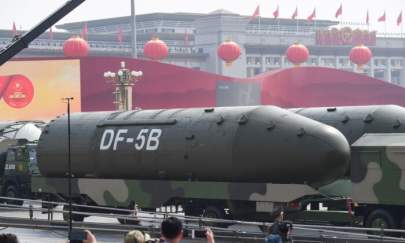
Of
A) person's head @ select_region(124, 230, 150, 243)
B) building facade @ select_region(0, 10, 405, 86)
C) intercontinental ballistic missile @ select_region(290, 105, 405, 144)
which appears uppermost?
building facade @ select_region(0, 10, 405, 86)

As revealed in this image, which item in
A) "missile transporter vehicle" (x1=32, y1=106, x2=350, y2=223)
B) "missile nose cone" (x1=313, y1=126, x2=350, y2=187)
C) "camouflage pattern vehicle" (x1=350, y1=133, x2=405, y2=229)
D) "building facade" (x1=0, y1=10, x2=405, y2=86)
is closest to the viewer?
"camouflage pattern vehicle" (x1=350, y1=133, x2=405, y2=229)

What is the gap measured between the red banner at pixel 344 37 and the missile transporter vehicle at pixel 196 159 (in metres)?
116

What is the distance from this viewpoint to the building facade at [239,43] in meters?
129

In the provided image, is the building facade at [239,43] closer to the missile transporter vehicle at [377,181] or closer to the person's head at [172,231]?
the missile transporter vehicle at [377,181]

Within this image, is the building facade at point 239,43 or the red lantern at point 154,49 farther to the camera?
the building facade at point 239,43

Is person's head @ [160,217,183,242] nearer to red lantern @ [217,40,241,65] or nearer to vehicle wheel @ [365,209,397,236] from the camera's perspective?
vehicle wheel @ [365,209,397,236]

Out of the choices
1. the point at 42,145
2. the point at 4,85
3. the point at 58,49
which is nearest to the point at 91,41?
the point at 58,49

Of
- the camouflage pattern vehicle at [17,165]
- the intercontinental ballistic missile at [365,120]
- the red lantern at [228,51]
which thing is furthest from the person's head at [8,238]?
the red lantern at [228,51]

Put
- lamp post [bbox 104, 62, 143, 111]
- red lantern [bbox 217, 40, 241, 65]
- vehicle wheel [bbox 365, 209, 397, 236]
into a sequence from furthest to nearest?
red lantern [bbox 217, 40, 241, 65], lamp post [bbox 104, 62, 143, 111], vehicle wheel [bbox 365, 209, 397, 236]

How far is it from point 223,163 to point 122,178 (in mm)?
4252

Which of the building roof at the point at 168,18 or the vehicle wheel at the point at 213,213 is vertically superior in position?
the building roof at the point at 168,18

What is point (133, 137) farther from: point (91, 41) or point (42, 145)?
point (91, 41)

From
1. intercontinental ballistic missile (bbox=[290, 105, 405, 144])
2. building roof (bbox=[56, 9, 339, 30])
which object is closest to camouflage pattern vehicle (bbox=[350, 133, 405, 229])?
intercontinental ballistic missile (bbox=[290, 105, 405, 144])

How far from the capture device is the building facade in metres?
129
